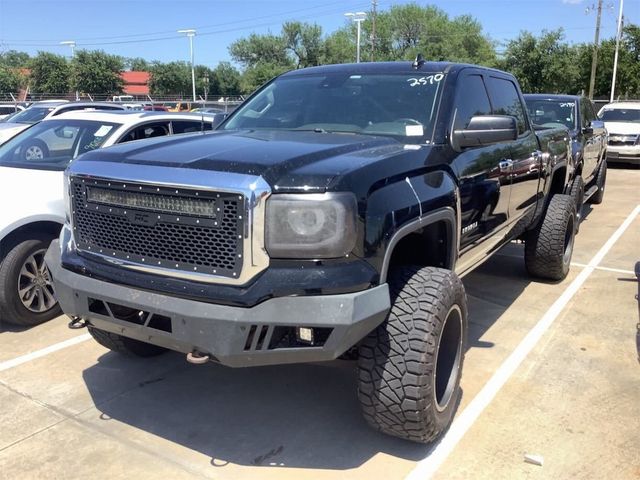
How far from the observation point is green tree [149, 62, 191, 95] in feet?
241

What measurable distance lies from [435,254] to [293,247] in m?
1.13

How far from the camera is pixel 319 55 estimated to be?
7838 centimetres

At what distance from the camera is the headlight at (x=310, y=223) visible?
8.36ft

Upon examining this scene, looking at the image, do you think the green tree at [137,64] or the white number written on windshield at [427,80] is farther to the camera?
the green tree at [137,64]

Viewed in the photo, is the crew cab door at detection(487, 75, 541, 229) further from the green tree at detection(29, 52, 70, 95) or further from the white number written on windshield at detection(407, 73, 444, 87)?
the green tree at detection(29, 52, 70, 95)

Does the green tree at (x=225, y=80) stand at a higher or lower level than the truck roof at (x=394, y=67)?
higher

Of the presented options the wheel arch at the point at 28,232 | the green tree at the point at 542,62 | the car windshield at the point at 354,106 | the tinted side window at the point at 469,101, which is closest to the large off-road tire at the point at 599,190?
the tinted side window at the point at 469,101

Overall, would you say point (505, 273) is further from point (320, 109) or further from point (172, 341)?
point (172, 341)

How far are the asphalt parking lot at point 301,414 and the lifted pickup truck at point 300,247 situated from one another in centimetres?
31

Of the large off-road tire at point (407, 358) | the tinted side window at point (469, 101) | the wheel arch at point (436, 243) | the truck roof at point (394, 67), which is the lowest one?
the large off-road tire at point (407, 358)

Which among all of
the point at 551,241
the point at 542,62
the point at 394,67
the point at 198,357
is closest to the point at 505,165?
the point at 394,67

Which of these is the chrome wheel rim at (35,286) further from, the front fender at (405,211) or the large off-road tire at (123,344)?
the front fender at (405,211)

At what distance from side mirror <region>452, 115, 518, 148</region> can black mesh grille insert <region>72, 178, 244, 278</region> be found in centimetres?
154

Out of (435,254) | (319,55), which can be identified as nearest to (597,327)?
(435,254)
